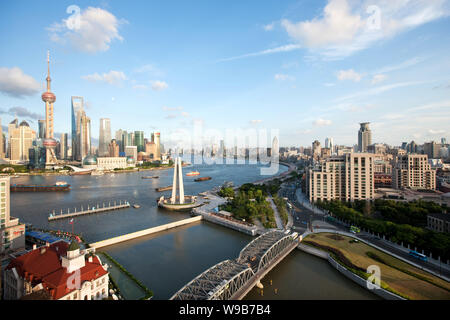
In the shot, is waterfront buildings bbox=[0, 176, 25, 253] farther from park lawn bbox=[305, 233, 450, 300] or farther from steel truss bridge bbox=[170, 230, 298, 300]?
park lawn bbox=[305, 233, 450, 300]

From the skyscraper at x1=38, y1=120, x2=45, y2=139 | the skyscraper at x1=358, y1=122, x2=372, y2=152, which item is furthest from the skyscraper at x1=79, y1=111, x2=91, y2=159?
the skyscraper at x1=358, y1=122, x2=372, y2=152

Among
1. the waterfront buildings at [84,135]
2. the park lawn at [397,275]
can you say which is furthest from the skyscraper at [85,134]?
the park lawn at [397,275]

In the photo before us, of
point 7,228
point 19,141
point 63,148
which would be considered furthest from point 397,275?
point 63,148

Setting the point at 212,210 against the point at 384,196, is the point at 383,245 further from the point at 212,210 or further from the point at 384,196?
the point at 212,210

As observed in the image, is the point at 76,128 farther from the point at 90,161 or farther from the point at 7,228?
the point at 7,228
